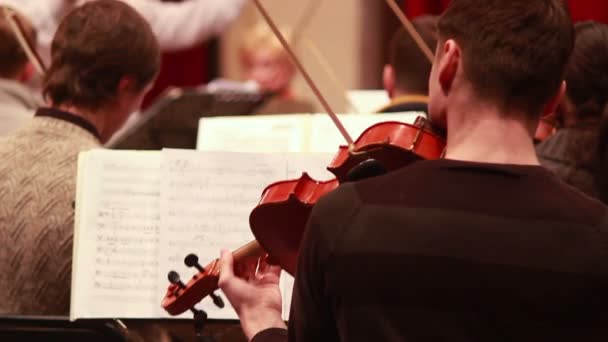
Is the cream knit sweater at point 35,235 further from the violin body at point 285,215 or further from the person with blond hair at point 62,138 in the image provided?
the violin body at point 285,215

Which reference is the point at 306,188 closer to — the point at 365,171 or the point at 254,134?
the point at 365,171

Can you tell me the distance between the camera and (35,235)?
2424mm

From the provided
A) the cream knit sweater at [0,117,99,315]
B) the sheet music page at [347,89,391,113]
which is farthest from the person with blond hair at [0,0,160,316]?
the sheet music page at [347,89,391,113]

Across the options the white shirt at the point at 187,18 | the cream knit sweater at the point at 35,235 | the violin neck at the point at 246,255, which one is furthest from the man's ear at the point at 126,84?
the white shirt at the point at 187,18

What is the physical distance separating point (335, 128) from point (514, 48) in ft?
4.54

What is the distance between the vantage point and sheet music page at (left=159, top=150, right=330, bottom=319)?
90.1 inches

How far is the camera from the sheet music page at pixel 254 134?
2914 mm

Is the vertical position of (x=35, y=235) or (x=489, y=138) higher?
(x=489, y=138)

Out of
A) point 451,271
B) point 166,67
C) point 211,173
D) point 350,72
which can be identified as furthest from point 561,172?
point 166,67

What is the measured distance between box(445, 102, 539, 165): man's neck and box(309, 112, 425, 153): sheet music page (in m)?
1.10

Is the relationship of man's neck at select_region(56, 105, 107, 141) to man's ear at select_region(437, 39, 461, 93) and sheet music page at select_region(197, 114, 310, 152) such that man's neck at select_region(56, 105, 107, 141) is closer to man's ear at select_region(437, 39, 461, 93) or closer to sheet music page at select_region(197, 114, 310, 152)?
sheet music page at select_region(197, 114, 310, 152)

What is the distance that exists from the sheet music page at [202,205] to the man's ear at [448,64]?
84 cm

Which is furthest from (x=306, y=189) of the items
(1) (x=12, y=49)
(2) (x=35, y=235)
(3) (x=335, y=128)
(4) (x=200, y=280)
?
(1) (x=12, y=49)

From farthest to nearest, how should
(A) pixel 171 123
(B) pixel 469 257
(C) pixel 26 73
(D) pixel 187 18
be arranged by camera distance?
(D) pixel 187 18 → (C) pixel 26 73 → (A) pixel 171 123 → (B) pixel 469 257
